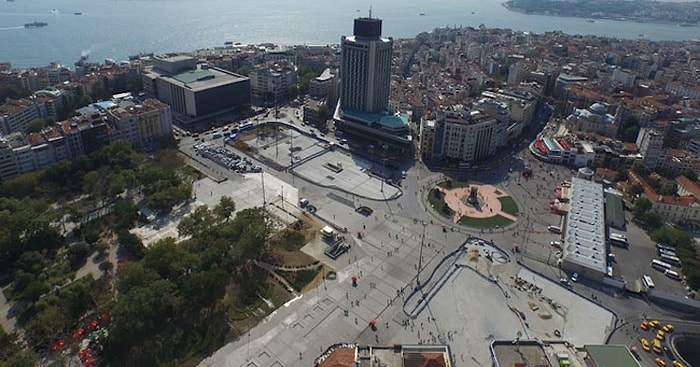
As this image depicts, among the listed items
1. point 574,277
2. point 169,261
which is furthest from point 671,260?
point 169,261

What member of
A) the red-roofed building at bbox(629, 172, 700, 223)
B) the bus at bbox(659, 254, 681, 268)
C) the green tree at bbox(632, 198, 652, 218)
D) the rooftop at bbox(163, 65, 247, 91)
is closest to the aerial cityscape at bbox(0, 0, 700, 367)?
the bus at bbox(659, 254, 681, 268)

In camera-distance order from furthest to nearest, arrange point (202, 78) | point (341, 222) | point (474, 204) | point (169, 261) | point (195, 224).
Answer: point (202, 78), point (474, 204), point (341, 222), point (195, 224), point (169, 261)

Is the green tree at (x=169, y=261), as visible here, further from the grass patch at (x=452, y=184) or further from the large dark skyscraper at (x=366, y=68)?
the large dark skyscraper at (x=366, y=68)

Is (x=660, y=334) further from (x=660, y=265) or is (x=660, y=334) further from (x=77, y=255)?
(x=77, y=255)

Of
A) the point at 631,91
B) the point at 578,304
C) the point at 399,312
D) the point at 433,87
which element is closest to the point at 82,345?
the point at 399,312

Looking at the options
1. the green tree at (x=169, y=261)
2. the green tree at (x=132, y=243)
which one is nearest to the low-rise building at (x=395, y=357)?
the green tree at (x=169, y=261)

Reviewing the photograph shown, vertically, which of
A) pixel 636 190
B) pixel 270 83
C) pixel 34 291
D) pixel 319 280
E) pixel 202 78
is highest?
pixel 202 78
